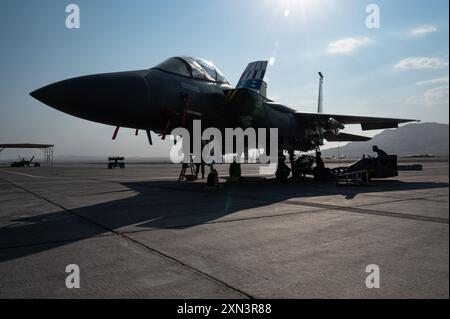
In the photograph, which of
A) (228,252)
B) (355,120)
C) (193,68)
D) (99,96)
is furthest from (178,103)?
(355,120)

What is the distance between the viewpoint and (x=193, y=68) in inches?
421

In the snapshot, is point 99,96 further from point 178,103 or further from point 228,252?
point 228,252

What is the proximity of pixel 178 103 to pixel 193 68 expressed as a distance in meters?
1.67

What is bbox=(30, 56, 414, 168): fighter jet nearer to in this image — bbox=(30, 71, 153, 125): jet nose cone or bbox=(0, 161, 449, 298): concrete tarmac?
bbox=(30, 71, 153, 125): jet nose cone

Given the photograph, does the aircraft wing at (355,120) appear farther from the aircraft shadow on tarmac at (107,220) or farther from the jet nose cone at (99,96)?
the jet nose cone at (99,96)

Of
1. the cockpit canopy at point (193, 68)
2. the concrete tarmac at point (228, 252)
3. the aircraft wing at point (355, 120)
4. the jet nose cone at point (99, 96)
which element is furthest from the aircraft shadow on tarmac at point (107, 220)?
the aircraft wing at point (355, 120)

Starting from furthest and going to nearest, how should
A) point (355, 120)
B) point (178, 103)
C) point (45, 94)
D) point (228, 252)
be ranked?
point (355, 120) < point (178, 103) < point (45, 94) < point (228, 252)

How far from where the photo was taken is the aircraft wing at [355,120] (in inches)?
603

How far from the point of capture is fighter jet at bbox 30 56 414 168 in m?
7.11

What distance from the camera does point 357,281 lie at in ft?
8.96

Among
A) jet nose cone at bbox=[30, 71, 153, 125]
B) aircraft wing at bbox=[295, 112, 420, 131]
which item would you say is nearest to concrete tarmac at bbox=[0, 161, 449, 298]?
jet nose cone at bbox=[30, 71, 153, 125]
